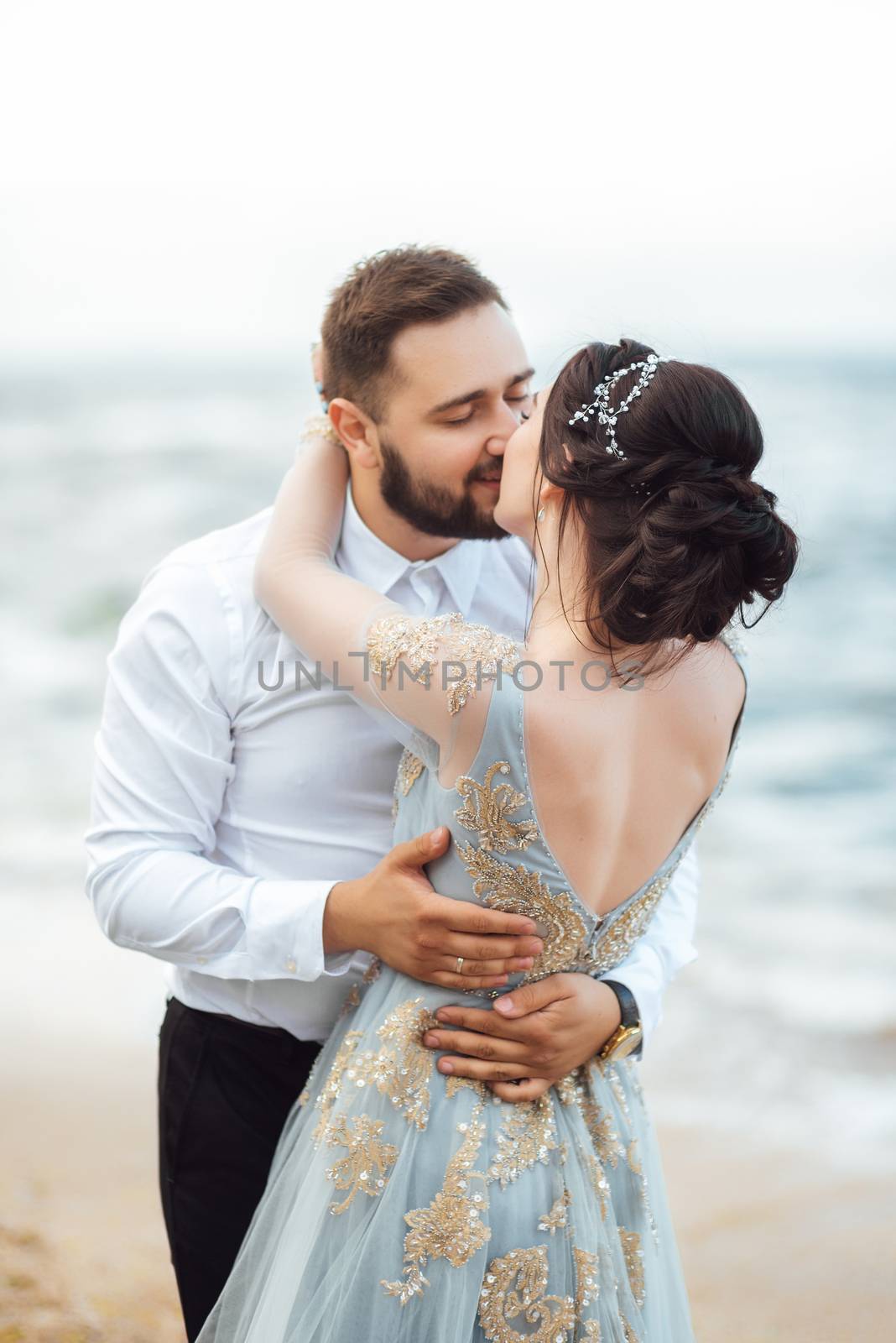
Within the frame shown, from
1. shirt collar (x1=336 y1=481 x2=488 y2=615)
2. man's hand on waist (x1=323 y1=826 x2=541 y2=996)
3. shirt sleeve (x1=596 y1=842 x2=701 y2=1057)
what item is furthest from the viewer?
shirt collar (x1=336 y1=481 x2=488 y2=615)

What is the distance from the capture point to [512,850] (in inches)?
71.7

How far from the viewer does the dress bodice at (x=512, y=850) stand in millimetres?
1767

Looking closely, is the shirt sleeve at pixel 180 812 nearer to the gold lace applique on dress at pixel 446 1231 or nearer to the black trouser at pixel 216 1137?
the black trouser at pixel 216 1137

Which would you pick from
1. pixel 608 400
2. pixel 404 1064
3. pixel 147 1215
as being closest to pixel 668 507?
pixel 608 400

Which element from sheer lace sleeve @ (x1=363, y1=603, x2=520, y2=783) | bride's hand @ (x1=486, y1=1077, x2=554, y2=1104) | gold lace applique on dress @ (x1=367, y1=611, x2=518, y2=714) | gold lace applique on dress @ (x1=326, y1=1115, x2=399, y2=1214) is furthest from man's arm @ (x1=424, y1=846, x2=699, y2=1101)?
gold lace applique on dress @ (x1=367, y1=611, x2=518, y2=714)

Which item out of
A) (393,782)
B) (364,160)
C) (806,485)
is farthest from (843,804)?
(364,160)

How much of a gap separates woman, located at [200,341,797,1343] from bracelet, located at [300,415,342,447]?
55 cm

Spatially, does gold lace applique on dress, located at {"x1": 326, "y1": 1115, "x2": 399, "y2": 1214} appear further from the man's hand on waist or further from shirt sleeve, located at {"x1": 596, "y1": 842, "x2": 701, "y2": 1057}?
shirt sleeve, located at {"x1": 596, "y1": 842, "x2": 701, "y2": 1057}

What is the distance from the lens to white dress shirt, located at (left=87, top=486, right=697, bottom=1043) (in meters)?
2.10

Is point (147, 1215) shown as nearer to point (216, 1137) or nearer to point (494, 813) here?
point (216, 1137)

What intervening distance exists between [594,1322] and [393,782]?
0.92 metres

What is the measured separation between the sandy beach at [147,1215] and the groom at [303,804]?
1.53 metres

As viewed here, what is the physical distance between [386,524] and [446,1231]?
1222 millimetres

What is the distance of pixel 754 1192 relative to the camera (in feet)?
15.2
